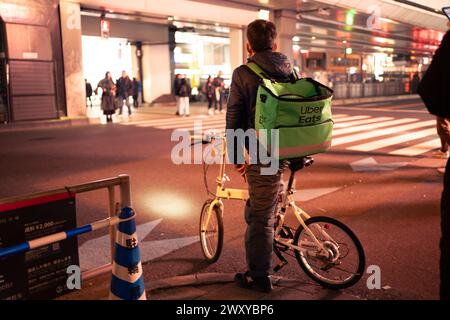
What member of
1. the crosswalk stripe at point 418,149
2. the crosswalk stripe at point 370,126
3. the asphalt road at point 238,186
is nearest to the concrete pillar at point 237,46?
the crosswalk stripe at point 370,126

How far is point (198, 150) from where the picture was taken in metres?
11.3

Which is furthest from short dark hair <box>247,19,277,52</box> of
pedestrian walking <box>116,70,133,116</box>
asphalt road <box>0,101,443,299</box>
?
pedestrian walking <box>116,70,133,116</box>

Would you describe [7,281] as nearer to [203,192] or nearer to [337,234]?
[337,234]

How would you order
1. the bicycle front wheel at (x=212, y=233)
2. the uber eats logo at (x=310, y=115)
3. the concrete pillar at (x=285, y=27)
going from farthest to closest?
the concrete pillar at (x=285, y=27), the bicycle front wheel at (x=212, y=233), the uber eats logo at (x=310, y=115)

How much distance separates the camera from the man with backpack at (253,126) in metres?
3.37

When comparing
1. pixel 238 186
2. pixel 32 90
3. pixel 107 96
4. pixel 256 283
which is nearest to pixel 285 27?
pixel 107 96

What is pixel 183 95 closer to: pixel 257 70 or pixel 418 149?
pixel 418 149

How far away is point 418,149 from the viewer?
11.3 meters

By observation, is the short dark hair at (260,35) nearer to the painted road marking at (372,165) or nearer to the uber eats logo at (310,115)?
the uber eats logo at (310,115)

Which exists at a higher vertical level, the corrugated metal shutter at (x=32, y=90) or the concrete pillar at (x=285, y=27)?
the concrete pillar at (x=285, y=27)

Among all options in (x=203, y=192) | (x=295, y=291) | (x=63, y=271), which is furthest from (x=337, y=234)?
(x=203, y=192)

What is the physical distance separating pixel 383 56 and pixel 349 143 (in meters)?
49.1

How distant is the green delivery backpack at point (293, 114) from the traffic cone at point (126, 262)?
43.5 inches

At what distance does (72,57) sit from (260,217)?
17.3 meters
